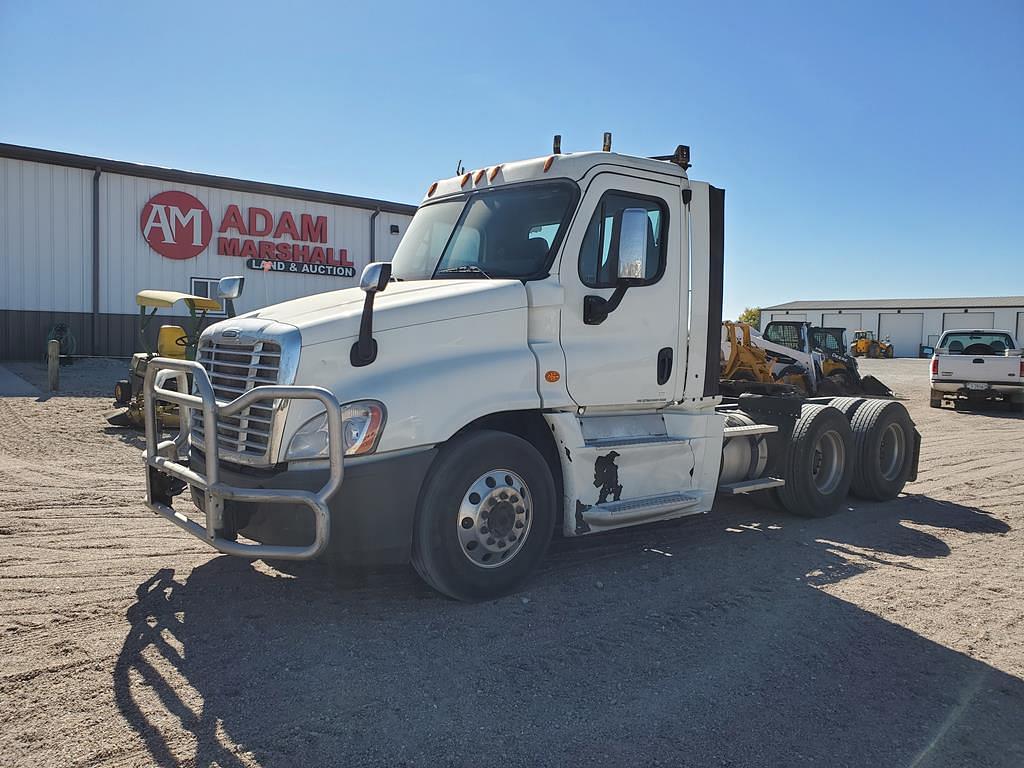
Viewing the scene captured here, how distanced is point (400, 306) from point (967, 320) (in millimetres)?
70476

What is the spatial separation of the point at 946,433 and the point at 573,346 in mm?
12535

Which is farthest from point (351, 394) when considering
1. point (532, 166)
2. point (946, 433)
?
point (946, 433)

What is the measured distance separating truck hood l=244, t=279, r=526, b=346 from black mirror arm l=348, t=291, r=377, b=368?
0.08 metres

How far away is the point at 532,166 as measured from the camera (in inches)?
221

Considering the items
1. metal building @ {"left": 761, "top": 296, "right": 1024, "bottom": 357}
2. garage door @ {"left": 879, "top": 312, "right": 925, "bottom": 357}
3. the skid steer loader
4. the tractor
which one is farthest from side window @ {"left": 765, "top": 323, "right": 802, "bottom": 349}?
garage door @ {"left": 879, "top": 312, "right": 925, "bottom": 357}

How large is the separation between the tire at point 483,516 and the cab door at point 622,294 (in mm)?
708

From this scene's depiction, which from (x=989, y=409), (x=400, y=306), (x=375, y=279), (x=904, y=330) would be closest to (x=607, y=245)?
(x=400, y=306)

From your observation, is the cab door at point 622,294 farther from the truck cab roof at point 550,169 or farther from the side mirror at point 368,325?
the side mirror at point 368,325

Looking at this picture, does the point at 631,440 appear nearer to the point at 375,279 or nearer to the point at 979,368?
the point at 375,279

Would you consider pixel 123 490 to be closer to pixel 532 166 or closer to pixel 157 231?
pixel 532 166

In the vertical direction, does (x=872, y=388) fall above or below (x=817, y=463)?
above

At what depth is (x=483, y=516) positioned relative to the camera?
4.76m

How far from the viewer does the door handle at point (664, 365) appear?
5895mm

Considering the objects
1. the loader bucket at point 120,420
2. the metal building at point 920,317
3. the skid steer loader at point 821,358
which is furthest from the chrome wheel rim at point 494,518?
the metal building at point 920,317
